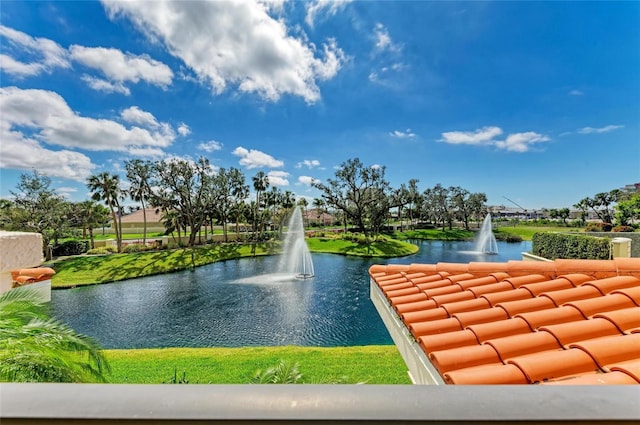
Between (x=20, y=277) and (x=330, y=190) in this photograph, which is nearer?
(x=20, y=277)

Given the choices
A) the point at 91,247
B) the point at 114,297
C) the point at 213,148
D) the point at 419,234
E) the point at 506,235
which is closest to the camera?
the point at 114,297

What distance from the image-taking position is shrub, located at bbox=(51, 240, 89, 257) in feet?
85.8

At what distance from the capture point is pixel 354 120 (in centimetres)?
2067

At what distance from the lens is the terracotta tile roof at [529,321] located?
1.82m

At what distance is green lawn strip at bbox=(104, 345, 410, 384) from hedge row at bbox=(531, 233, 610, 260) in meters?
9.43

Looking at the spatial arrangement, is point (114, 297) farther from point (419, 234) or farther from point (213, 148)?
point (419, 234)

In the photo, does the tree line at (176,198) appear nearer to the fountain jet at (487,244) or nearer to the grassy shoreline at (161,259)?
the grassy shoreline at (161,259)

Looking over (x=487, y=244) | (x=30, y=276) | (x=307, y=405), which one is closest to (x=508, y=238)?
(x=487, y=244)

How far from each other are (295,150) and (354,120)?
15.7 metres

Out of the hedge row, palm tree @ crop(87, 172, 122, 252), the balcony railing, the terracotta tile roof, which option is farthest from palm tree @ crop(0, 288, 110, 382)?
palm tree @ crop(87, 172, 122, 252)

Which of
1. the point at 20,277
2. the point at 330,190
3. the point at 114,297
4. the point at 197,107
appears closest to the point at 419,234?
the point at 330,190

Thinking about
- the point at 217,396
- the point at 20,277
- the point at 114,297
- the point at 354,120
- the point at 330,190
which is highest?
the point at 354,120

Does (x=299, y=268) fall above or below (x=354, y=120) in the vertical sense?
below

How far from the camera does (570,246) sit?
12.1 m
